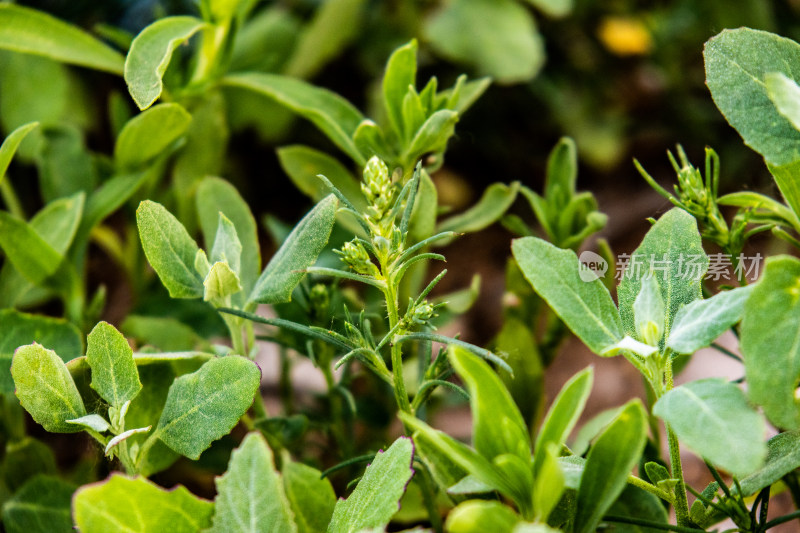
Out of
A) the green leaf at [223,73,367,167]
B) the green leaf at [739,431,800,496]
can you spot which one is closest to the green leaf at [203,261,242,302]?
the green leaf at [223,73,367,167]

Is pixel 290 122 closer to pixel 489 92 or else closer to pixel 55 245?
pixel 489 92

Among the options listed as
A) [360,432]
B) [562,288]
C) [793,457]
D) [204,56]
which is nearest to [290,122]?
[204,56]

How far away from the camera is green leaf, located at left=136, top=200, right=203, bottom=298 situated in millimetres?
575

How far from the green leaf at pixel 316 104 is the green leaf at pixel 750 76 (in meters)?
0.37

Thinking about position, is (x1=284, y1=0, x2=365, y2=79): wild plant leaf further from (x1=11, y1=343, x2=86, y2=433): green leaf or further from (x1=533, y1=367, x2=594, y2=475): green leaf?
(x1=533, y1=367, x2=594, y2=475): green leaf

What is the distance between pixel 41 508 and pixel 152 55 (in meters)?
0.48

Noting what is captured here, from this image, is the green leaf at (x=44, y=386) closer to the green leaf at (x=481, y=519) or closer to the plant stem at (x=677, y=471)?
the green leaf at (x=481, y=519)

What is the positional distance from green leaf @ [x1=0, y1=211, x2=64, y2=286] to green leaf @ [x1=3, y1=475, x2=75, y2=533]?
225mm

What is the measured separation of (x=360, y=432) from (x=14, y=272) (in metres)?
0.54

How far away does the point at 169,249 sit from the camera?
60 cm

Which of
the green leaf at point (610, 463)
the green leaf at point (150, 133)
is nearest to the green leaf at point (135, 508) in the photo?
the green leaf at point (610, 463)

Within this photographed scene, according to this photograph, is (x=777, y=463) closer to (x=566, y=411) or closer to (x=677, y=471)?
(x=677, y=471)

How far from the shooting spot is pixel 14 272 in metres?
0.83

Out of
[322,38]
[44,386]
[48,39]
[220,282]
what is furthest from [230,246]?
[322,38]
